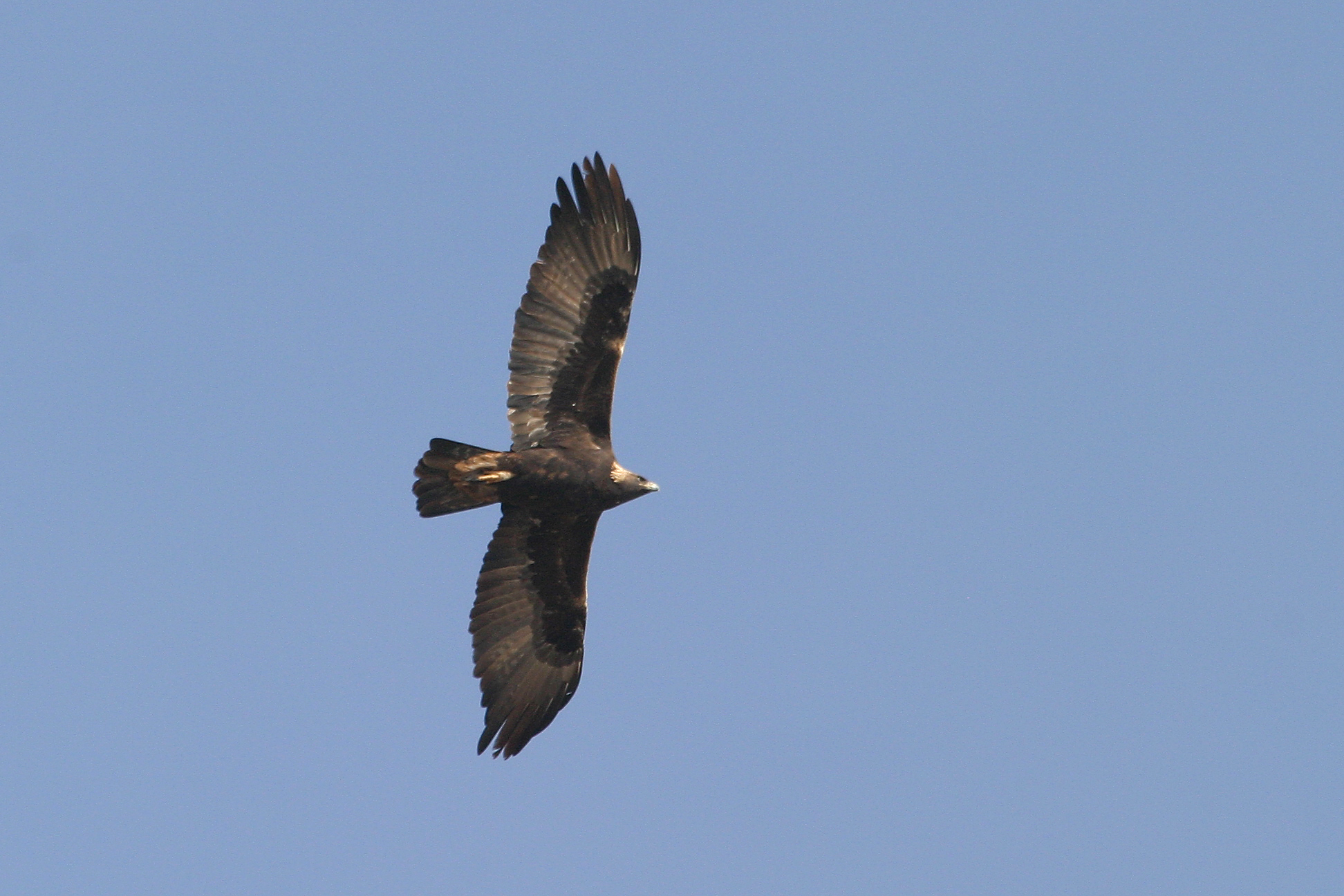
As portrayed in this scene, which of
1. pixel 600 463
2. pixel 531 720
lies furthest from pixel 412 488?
pixel 531 720

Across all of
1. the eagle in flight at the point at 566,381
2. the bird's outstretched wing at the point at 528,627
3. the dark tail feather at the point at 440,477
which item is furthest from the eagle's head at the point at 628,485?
the dark tail feather at the point at 440,477

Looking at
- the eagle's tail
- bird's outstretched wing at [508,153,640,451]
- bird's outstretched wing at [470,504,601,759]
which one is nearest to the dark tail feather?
the eagle's tail

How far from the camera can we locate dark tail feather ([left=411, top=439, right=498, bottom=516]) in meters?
15.4

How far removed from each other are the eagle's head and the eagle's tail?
3.68 feet

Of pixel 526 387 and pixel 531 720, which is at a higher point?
pixel 526 387

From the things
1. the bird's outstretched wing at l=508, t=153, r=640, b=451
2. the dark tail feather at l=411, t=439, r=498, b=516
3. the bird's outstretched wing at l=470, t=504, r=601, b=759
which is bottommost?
the bird's outstretched wing at l=470, t=504, r=601, b=759

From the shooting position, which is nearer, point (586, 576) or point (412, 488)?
point (412, 488)

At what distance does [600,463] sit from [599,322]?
1342mm

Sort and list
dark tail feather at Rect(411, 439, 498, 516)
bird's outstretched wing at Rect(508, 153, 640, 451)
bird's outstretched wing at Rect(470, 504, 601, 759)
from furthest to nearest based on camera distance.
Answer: bird's outstretched wing at Rect(470, 504, 601, 759)
bird's outstretched wing at Rect(508, 153, 640, 451)
dark tail feather at Rect(411, 439, 498, 516)

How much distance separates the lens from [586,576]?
55.2ft

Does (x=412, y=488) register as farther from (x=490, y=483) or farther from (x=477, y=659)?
(x=477, y=659)

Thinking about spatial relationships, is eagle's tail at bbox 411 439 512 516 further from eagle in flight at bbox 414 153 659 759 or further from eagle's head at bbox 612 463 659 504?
eagle's head at bbox 612 463 659 504

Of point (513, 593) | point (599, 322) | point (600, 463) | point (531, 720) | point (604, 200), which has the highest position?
point (604, 200)

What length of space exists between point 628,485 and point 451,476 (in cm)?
172
